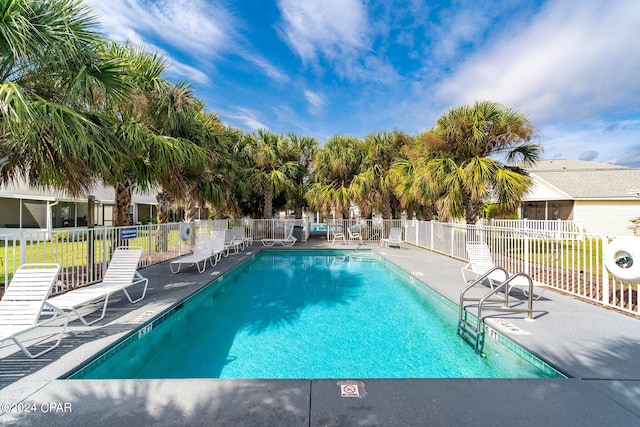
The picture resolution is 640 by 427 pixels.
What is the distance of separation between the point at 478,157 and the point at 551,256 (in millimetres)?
5426

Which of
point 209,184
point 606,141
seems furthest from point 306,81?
point 606,141

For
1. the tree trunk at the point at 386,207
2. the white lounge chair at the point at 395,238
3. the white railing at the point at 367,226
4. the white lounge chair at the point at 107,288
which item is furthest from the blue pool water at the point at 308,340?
the white railing at the point at 367,226

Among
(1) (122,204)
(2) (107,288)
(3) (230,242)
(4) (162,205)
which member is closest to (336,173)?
(3) (230,242)

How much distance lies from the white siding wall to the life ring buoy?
18.6 meters

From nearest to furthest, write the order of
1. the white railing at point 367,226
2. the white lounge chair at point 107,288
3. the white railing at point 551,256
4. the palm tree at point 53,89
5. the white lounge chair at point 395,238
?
the palm tree at point 53,89, the white lounge chair at point 107,288, the white railing at point 551,256, the white lounge chair at point 395,238, the white railing at point 367,226

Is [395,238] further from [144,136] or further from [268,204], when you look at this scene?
[144,136]

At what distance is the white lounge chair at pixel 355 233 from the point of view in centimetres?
1728

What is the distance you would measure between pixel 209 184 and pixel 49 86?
22.6 feet

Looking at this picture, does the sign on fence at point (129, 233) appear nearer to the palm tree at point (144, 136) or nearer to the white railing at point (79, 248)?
the white railing at point (79, 248)

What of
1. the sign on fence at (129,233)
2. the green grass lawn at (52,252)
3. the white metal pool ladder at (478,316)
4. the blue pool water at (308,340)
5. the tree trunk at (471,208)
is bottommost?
the blue pool water at (308,340)

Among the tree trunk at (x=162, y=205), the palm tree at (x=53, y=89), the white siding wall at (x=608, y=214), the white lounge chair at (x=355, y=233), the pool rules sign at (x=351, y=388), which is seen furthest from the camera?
the white siding wall at (x=608, y=214)

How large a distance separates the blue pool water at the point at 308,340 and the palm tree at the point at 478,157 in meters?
4.88

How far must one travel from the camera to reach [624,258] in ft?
13.8

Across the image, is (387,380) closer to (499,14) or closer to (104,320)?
(104,320)
